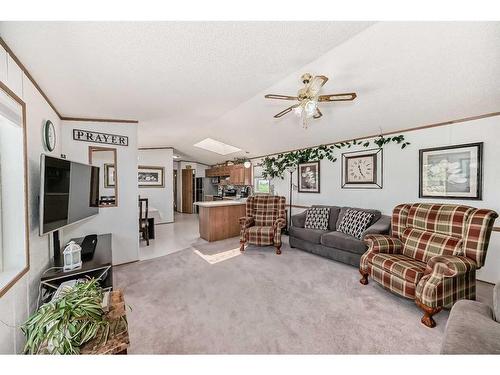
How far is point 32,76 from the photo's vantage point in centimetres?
175

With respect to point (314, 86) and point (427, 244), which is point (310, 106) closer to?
point (314, 86)

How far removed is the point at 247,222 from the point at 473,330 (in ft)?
10.6

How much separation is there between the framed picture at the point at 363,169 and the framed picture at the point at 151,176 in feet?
18.1

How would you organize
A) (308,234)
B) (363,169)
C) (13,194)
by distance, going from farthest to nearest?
(363,169)
(308,234)
(13,194)

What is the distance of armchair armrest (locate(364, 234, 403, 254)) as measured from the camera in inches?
96.3

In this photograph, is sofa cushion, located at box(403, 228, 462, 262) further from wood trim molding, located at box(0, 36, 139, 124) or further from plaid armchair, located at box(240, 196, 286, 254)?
wood trim molding, located at box(0, 36, 139, 124)

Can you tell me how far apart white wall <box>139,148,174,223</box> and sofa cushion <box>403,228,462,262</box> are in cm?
635

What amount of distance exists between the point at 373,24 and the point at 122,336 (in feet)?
8.97

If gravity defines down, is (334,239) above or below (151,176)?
below

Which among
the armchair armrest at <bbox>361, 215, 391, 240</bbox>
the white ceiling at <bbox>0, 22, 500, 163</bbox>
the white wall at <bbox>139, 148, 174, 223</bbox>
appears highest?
the white ceiling at <bbox>0, 22, 500, 163</bbox>

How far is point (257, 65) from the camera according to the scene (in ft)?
6.39

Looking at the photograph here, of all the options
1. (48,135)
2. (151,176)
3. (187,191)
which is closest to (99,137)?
(48,135)

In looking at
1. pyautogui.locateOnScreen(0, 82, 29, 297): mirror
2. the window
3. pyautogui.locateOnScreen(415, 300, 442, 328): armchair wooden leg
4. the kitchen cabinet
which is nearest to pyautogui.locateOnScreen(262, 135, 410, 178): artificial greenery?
the window
